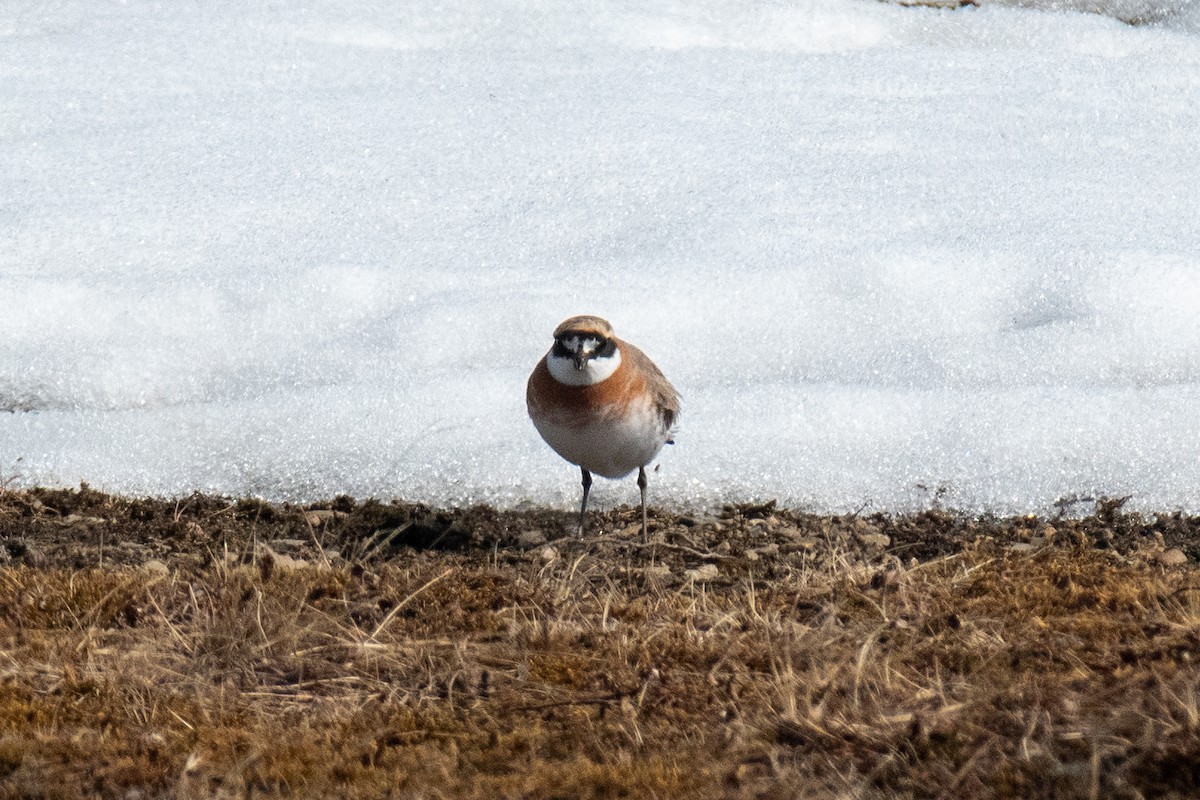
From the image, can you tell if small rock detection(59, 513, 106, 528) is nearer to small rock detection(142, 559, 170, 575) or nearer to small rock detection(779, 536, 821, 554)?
small rock detection(142, 559, 170, 575)

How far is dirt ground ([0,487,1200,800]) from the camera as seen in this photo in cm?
296

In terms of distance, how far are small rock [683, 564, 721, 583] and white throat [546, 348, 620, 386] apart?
952mm

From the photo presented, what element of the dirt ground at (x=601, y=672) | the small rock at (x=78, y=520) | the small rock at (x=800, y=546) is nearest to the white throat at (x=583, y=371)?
the dirt ground at (x=601, y=672)

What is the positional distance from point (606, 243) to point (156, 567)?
4.42 m

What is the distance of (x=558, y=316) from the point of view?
25.5 feet

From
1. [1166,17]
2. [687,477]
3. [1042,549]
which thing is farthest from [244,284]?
[1166,17]

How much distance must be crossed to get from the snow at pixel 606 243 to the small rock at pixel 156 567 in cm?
138

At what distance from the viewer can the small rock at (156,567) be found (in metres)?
4.76

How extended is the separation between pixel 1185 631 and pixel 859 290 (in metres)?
4.57

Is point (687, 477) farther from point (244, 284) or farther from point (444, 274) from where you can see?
point (244, 284)

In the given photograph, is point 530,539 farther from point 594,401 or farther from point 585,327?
point 585,327

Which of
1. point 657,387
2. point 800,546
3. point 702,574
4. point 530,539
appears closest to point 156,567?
point 530,539

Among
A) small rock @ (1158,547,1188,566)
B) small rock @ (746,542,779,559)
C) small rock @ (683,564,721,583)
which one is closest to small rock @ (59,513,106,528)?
small rock @ (683,564,721,583)

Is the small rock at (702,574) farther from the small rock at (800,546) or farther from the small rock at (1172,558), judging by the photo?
the small rock at (1172,558)
